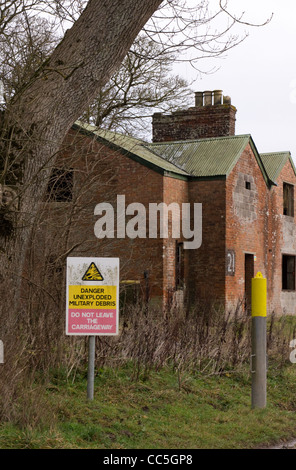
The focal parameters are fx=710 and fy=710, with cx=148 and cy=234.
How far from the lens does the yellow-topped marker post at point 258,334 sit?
9398mm

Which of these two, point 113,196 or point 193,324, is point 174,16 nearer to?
point 193,324

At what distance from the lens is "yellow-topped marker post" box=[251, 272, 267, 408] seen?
9398 millimetres

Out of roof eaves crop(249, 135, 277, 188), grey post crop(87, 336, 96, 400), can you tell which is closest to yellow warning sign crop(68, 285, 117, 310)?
grey post crop(87, 336, 96, 400)

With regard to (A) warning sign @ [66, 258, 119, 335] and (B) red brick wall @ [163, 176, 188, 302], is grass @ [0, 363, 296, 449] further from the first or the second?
(B) red brick wall @ [163, 176, 188, 302]

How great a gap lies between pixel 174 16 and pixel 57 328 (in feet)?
17.7

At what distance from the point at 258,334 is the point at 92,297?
2.47 metres

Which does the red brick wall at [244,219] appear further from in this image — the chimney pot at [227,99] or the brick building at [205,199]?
the chimney pot at [227,99]

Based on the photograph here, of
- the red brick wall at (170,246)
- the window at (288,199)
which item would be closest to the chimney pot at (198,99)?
the window at (288,199)

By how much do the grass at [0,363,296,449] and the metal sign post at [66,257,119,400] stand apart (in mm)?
904

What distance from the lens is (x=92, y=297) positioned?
27.6ft

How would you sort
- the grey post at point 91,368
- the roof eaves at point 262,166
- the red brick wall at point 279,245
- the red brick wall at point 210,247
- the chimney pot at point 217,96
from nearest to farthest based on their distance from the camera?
the grey post at point 91,368 < the red brick wall at point 210,247 < the roof eaves at point 262,166 < the red brick wall at point 279,245 < the chimney pot at point 217,96

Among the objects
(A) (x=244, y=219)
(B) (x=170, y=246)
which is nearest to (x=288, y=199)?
(A) (x=244, y=219)

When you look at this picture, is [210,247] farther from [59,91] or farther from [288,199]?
[59,91]
